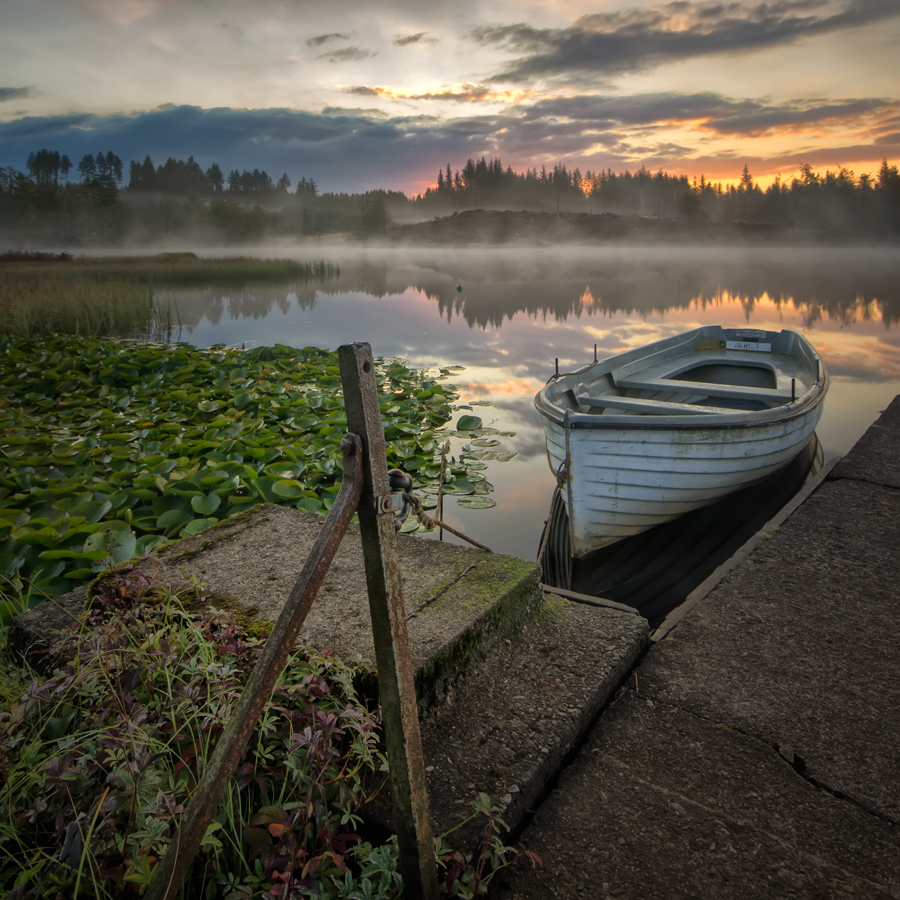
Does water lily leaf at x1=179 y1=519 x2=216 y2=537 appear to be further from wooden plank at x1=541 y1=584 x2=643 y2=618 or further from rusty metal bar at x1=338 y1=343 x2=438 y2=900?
rusty metal bar at x1=338 y1=343 x2=438 y2=900

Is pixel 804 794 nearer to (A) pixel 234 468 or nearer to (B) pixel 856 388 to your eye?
(A) pixel 234 468

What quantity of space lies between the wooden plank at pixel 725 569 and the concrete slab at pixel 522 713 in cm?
32

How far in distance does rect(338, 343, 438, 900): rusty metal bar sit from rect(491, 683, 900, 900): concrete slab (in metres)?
0.34

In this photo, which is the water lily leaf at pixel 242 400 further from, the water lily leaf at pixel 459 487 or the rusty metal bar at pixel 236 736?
the rusty metal bar at pixel 236 736

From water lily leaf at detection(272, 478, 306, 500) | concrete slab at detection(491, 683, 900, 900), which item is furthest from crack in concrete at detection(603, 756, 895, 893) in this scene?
water lily leaf at detection(272, 478, 306, 500)

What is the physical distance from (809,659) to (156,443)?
4790 mm

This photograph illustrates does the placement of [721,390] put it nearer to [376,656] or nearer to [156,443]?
[156,443]

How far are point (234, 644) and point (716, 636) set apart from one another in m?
2.02

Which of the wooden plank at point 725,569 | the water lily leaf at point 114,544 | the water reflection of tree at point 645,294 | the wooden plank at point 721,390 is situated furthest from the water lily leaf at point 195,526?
the water reflection of tree at point 645,294

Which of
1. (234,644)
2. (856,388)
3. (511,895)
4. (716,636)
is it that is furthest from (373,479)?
(856,388)

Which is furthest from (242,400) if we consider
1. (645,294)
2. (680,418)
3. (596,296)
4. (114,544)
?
(645,294)

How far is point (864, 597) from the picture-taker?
122 inches

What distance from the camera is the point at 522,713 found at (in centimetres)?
205

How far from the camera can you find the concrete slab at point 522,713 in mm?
1775
